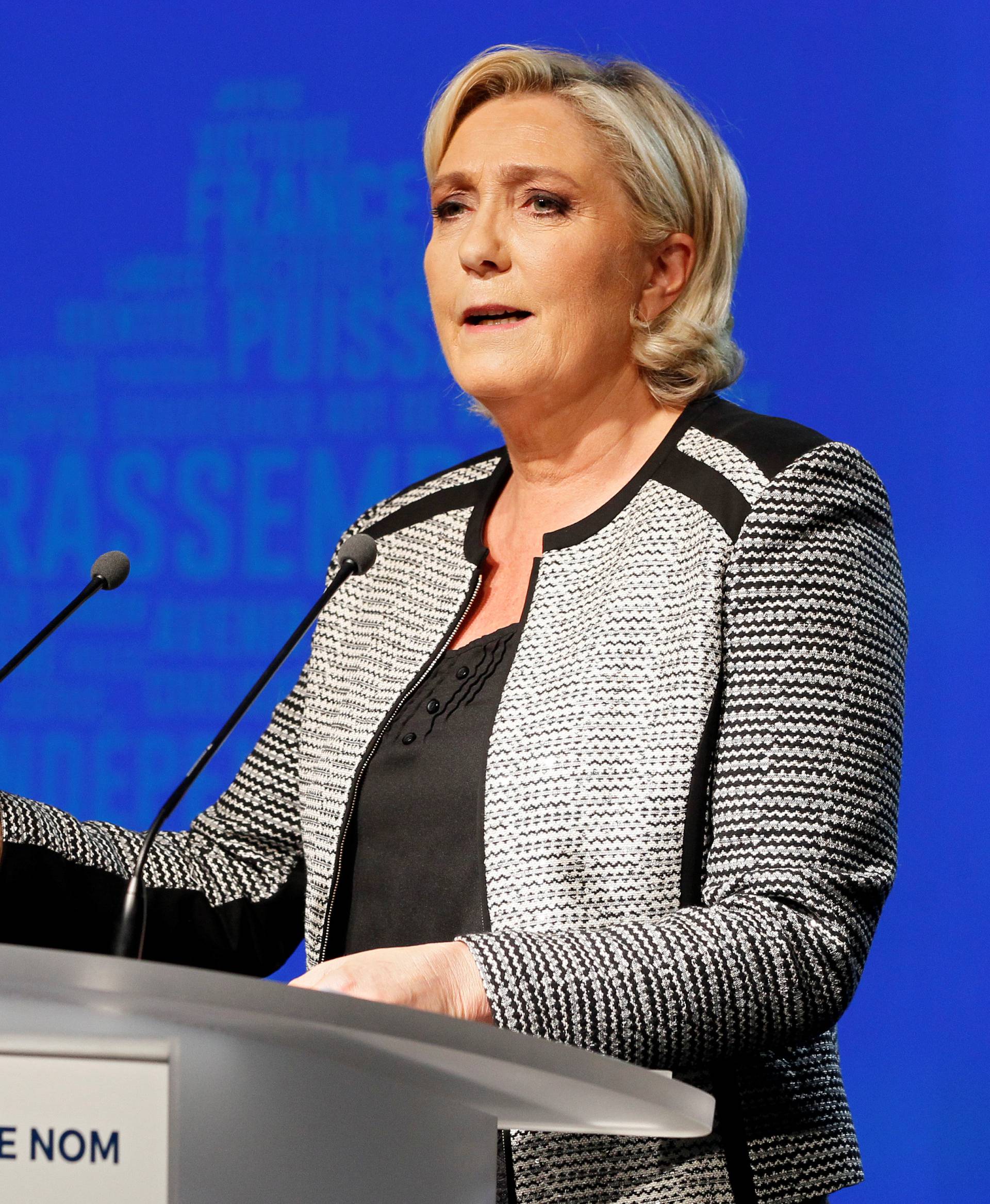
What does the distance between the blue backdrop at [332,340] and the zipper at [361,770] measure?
3.12 feet

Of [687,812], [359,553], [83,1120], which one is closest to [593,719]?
[687,812]

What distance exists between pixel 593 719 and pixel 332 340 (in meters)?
1.29

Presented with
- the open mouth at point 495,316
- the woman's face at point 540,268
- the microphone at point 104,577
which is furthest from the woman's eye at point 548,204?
the microphone at point 104,577

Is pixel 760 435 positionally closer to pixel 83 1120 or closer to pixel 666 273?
pixel 666 273

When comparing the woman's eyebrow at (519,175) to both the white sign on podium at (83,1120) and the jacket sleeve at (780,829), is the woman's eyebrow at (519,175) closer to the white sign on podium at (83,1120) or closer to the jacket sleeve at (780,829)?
the jacket sleeve at (780,829)

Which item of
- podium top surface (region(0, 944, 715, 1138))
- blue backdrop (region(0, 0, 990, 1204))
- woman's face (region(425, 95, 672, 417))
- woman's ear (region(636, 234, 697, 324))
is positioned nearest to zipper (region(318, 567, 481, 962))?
woman's face (region(425, 95, 672, 417))

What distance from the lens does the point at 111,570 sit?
4.65 ft

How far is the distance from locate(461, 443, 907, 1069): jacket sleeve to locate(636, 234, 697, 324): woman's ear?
0.32 m

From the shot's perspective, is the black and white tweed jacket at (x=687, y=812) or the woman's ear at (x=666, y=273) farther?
the woman's ear at (x=666, y=273)

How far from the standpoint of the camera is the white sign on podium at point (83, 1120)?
702 mm

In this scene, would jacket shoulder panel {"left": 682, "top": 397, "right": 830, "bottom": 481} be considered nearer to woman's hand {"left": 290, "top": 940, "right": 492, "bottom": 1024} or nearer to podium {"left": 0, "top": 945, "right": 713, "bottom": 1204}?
woman's hand {"left": 290, "top": 940, "right": 492, "bottom": 1024}

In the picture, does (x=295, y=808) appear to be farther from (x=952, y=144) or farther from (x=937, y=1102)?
(x=952, y=144)

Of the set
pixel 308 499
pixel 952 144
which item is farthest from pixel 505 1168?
pixel 952 144

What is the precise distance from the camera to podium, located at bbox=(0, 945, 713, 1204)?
0.67 meters
